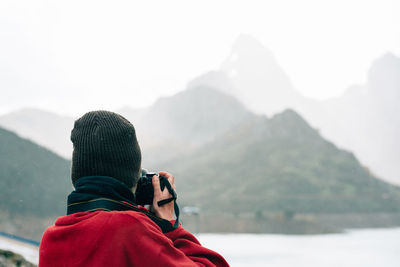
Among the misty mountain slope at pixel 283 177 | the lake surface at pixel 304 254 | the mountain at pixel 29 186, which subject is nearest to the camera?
the lake surface at pixel 304 254

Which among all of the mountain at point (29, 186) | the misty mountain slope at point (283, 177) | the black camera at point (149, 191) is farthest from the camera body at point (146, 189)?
the misty mountain slope at point (283, 177)

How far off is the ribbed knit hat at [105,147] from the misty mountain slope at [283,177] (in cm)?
8844

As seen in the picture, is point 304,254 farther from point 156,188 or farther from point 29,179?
point 29,179

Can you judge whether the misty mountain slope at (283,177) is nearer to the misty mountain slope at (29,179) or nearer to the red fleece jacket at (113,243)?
the misty mountain slope at (29,179)

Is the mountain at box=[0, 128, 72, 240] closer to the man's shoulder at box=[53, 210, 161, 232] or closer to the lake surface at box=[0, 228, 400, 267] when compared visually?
the lake surface at box=[0, 228, 400, 267]

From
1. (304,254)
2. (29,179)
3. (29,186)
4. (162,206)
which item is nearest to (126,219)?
(162,206)

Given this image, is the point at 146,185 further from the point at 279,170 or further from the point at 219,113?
the point at 219,113

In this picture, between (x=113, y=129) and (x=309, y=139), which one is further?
(x=309, y=139)

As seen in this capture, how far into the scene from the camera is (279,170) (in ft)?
325

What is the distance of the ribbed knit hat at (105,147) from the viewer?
1356 millimetres

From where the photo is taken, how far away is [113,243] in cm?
117

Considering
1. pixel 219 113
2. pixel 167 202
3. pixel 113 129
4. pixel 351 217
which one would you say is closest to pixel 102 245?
pixel 167 202

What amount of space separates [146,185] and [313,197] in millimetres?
94488

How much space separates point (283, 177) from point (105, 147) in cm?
9789
